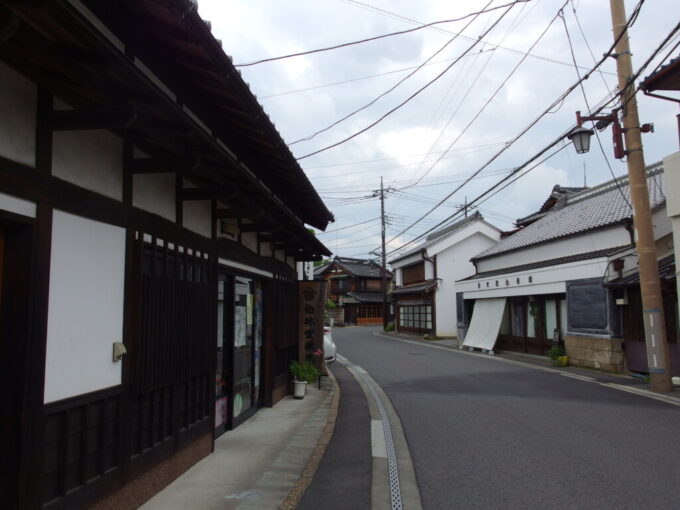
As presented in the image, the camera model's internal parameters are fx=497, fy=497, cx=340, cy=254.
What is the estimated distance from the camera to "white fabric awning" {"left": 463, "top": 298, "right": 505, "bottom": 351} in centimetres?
2280

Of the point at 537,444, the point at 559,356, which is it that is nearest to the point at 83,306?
the point at 537,444

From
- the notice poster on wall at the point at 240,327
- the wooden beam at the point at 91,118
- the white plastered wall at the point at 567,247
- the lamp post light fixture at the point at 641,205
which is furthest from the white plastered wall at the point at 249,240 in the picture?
the white plastered wall at the point at 567,247

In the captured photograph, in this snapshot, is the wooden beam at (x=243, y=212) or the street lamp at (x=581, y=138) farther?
the street lamp at (x=581, y=138)

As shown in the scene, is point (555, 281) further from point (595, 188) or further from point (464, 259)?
point (464, 259)

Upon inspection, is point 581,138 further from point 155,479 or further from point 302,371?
point 155,479

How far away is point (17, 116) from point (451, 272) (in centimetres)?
3284

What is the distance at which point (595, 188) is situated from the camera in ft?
80.2

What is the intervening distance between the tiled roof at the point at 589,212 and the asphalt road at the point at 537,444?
7.78 meters

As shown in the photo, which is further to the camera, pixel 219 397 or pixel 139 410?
pixel 219 397

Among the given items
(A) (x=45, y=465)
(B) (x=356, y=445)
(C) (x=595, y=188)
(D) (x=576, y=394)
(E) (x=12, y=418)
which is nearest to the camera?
(E) (x=12, y=418)

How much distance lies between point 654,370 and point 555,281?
7145 mm

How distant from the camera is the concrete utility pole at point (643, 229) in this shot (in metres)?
11.5

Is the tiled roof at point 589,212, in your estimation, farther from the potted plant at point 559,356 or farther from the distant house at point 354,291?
the distant house at point 354,291

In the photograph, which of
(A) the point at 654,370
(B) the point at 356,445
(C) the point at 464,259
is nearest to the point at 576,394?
(A) the point at 654,370
